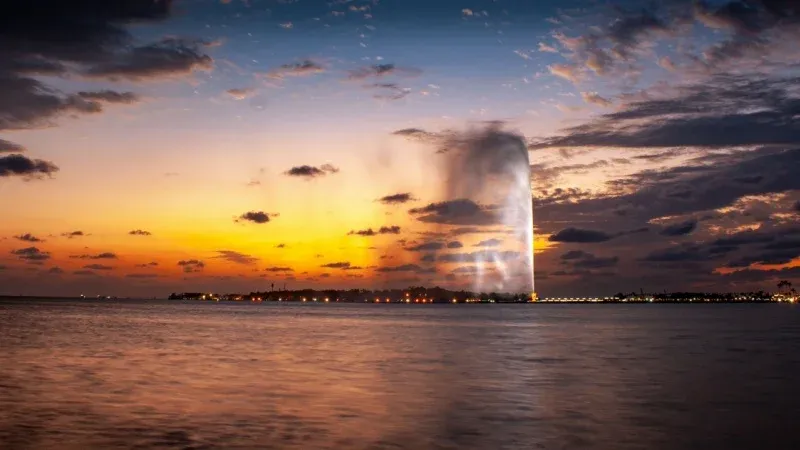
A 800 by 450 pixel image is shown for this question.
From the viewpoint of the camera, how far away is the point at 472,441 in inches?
1060

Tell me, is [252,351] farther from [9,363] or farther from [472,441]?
[472,441]

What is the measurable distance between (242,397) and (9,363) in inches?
945

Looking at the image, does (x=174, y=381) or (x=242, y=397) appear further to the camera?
(x=174, y=381)

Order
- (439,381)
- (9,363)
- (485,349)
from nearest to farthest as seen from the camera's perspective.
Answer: (439,381)
(9,363)
(485,349)

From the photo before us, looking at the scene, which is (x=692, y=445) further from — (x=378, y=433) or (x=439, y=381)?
(x=439, y=381)

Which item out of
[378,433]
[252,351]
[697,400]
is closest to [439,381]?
[697,400]

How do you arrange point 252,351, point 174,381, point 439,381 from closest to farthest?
1. point 174,381
2. point 439,381
3. point 252,351

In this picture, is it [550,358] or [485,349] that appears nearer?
[550,358]

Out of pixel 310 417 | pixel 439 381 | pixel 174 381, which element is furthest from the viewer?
pixel 439 381

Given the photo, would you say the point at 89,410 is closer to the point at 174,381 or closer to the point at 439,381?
the point at 174,381

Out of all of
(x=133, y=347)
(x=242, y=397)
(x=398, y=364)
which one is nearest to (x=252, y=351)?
(x=133, y=347)

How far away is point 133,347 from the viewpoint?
67.4 meters

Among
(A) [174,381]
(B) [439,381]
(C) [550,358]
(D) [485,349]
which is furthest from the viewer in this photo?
(D) [485,349]

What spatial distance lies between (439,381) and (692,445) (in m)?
20.3
